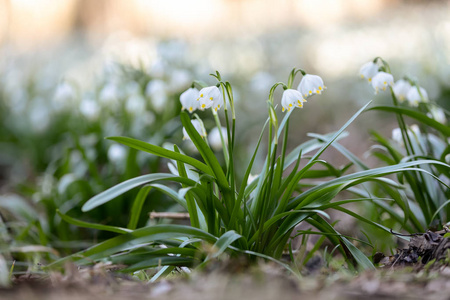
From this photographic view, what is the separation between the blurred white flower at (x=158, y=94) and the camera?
13.4 ft

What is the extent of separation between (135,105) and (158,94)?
0.89ft

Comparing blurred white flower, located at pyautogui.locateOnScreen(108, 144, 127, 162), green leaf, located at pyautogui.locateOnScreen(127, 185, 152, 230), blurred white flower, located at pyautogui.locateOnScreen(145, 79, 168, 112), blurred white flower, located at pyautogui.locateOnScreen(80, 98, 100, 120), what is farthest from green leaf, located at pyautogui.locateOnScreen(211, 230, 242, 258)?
blurred white flower, located at pyautogui.locateOnScreen(80, 98, 100, 120)

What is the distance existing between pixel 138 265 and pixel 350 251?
2.70 feet

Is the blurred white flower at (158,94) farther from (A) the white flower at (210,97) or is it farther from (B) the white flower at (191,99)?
(A) the white flower at (210,97)

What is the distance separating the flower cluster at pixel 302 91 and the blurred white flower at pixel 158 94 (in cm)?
220

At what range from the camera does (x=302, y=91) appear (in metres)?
2.05

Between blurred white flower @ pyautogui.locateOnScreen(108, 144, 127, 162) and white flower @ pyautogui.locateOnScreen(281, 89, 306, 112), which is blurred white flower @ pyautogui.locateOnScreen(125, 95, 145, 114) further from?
white flower @ pyautogui.locateOnScreen(281, 89, 306, 112)

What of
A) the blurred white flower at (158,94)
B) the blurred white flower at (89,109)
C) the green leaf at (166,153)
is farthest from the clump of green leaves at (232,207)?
the blurred white flower at (89,109)

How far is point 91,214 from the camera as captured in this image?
12.0ft

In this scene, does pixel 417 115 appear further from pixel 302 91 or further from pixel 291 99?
pixel 291 99

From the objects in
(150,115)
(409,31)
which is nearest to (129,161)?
(150,115)

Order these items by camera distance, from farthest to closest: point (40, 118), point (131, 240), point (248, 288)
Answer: point (40, 118) < point (131, 240) < point (248, 288)

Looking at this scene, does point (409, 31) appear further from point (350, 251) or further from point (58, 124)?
point (350, 251)

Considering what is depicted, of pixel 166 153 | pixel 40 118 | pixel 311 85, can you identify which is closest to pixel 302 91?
pixel 311 85
